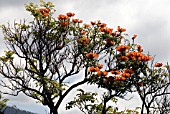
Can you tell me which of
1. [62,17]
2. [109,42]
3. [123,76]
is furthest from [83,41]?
[123,76]

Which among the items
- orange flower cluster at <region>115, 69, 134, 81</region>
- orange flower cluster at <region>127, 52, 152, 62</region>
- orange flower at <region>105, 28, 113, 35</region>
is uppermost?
orange flower at <region>105, 28, 113, 35</region>

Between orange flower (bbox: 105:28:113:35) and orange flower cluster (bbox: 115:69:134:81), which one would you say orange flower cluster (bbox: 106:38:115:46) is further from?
orange flower cluster (bbox: 115:69:134:81)

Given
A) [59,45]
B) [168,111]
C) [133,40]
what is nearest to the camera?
[168,111]

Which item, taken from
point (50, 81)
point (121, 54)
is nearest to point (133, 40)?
point (121, 54)

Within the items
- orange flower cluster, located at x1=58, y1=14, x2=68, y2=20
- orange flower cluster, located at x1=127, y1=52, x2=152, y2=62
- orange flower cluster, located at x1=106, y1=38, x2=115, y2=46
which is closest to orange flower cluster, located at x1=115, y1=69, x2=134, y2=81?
orange flower cluster, located at x1=127, y1=52, x2=152, y2=62

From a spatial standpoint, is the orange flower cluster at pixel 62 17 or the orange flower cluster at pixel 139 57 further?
the orange flower cluster at pixel 62 17

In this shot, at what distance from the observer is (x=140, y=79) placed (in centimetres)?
1308

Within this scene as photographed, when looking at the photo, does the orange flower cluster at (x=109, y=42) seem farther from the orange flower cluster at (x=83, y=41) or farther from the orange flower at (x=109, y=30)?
the orange flower cluster at (x=83, y=41)

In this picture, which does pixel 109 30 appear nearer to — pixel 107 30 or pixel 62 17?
pixel 107 30

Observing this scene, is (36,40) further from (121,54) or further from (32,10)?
(121,54)

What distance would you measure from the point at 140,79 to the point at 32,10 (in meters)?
5.90

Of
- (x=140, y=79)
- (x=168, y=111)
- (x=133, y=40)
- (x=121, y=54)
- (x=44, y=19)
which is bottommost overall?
(x=168, y=111)

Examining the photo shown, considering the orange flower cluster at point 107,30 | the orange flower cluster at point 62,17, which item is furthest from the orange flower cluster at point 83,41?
the orange flower cluster at point 62,17

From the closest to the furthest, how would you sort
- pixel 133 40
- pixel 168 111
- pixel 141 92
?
1. pixel 141 92
2. pixel 168 111
3. pixel 133 40
